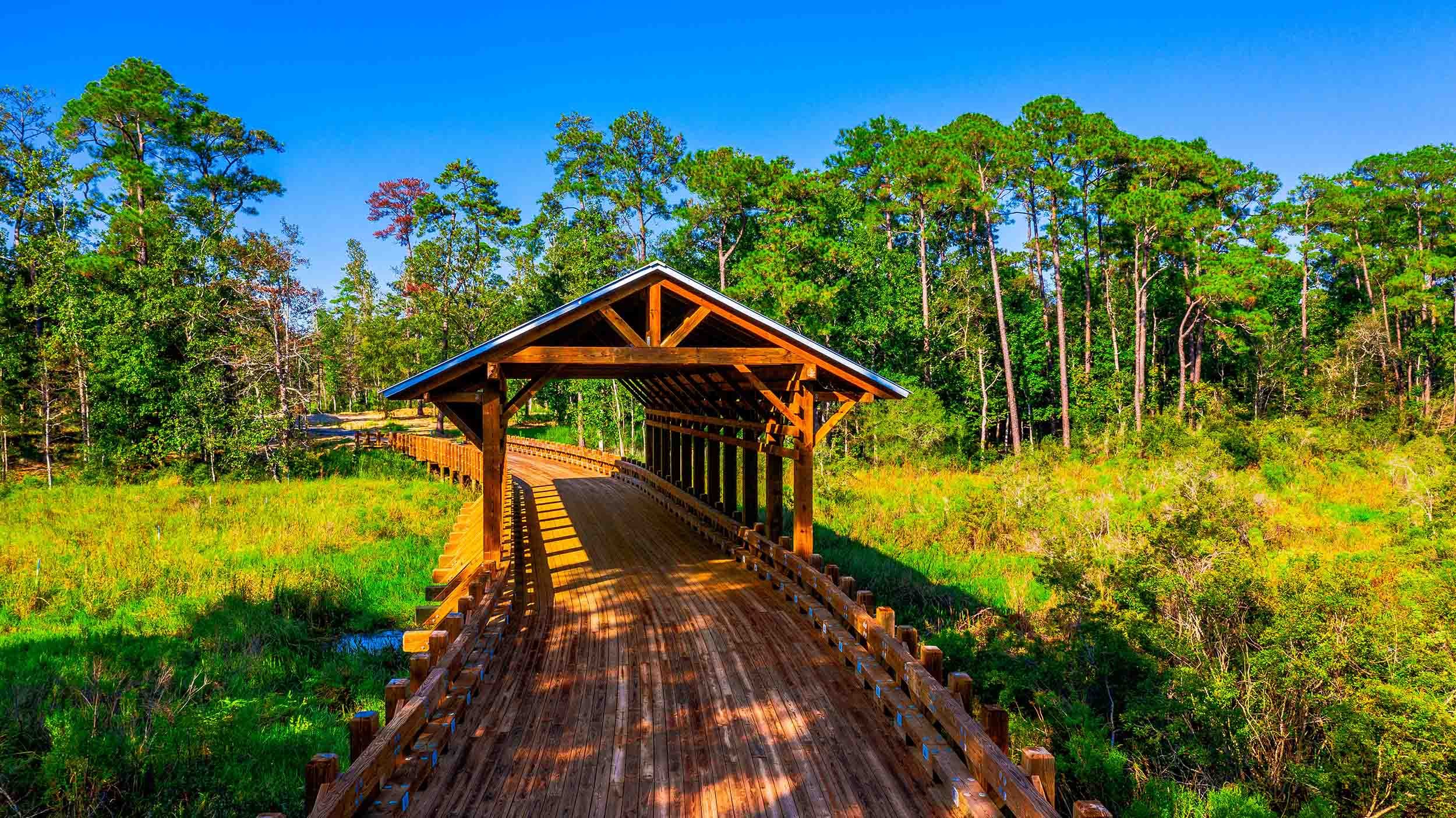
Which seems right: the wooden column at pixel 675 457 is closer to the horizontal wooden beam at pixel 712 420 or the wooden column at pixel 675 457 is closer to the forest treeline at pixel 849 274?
the horizontal wooden beam at pixel 712 420

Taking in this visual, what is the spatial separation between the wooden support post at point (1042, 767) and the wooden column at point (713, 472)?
10204 mm

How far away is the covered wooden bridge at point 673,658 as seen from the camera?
4547 millimetres

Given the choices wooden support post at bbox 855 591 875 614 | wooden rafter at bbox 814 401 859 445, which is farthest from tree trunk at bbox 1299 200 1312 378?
wooden support post at bbox 855 591 875 614

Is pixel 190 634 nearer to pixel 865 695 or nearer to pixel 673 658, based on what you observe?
pixel 673 658

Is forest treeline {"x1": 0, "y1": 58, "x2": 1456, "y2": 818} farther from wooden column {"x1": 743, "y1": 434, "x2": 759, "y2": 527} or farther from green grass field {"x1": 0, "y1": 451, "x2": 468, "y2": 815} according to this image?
green grass field {"x1": 0, "y1": 451, "x2": 468, "y2": 815}

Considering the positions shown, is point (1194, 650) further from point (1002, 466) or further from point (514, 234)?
point (514, 234)

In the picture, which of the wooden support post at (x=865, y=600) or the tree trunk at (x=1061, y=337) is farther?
the tree trunk at (x=1061, y=337)

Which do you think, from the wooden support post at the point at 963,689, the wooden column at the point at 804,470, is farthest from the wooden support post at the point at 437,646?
the wooden column at the point at 804,470

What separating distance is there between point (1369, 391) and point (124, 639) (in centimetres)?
4834

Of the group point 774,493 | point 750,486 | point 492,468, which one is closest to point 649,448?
point 750,486

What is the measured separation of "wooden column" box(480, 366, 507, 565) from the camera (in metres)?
9.10

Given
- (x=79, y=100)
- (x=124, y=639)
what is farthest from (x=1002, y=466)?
(x=79, y=100)

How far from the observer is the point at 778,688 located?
6.36m

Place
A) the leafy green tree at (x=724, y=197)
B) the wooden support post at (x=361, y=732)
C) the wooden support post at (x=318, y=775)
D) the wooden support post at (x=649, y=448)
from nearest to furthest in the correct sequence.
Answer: the wooden support post at (x=318, y=775)
the wooden support post at (x=361, y=732)
the wooden support post at (x=649, y=448)
the leafy green tree at (x=724, y=197)
